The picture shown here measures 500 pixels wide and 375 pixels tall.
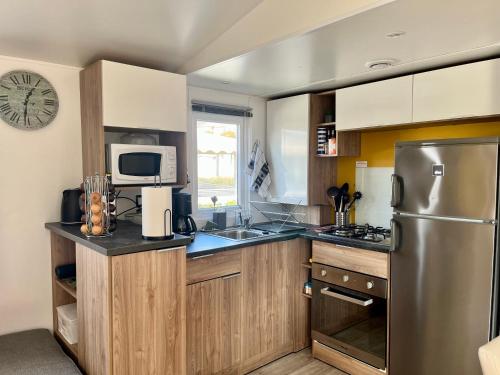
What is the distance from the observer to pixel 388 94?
268cm

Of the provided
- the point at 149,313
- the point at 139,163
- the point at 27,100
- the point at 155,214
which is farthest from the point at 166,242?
the point at 27,100

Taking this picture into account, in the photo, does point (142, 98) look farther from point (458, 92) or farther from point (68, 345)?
point (458, 92)

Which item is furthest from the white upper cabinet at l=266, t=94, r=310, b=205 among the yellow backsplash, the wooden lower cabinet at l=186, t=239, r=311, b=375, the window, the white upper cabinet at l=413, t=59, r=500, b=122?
the white upper cabinet at l=413, t=59, r=500, b=122

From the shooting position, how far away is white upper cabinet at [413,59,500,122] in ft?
7.25

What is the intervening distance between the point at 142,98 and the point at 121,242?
104 cm

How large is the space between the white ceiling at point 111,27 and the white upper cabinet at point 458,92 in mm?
1243

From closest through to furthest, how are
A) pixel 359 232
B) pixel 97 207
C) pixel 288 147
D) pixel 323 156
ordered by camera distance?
pixel 97 207, pixel 359 232, pixel 323 156, pixel 288 147

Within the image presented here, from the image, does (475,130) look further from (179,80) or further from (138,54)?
(138,54)

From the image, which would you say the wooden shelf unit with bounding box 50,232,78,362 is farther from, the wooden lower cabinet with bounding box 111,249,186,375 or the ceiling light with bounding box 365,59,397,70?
the ceiling light with bounding box 365,59,397,70

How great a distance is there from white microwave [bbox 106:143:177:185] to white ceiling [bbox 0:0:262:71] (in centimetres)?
62

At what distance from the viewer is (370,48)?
213 cm

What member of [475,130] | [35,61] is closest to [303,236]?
[475,130]

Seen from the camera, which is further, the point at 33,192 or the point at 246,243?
the point at 246,243

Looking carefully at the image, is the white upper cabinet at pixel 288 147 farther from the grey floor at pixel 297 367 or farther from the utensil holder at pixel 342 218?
the grey floor at pixel 297 367
